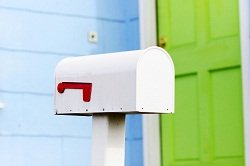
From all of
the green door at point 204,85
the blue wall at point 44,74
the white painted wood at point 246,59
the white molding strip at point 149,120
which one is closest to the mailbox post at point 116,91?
the white painted wood at point 246,59

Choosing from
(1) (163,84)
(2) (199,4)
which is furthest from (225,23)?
(1) (163,84)

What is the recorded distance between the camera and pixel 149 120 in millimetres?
5395

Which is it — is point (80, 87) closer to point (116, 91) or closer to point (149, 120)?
point (116, 91)

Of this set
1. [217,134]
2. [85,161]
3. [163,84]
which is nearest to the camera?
[163,84]

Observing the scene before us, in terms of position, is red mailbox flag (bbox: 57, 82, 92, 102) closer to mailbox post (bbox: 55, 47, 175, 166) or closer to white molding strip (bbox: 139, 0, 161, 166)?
mailbox post (bbox: 55, 47, 175, 166)

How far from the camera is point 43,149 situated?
5.16 meters

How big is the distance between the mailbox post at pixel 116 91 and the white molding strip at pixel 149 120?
241 centimetres

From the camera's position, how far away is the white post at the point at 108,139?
2891 millimetres

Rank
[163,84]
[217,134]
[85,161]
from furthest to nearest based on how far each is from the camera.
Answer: [85,161] → [217,134] → [163,84]

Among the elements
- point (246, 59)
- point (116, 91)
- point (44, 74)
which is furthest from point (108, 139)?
point (44, 74)

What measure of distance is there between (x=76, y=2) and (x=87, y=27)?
189 millimetres

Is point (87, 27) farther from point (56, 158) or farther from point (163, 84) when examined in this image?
point (163, 84)

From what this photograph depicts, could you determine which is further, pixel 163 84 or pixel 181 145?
pixel 181 145

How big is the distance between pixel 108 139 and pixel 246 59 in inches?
80.1
